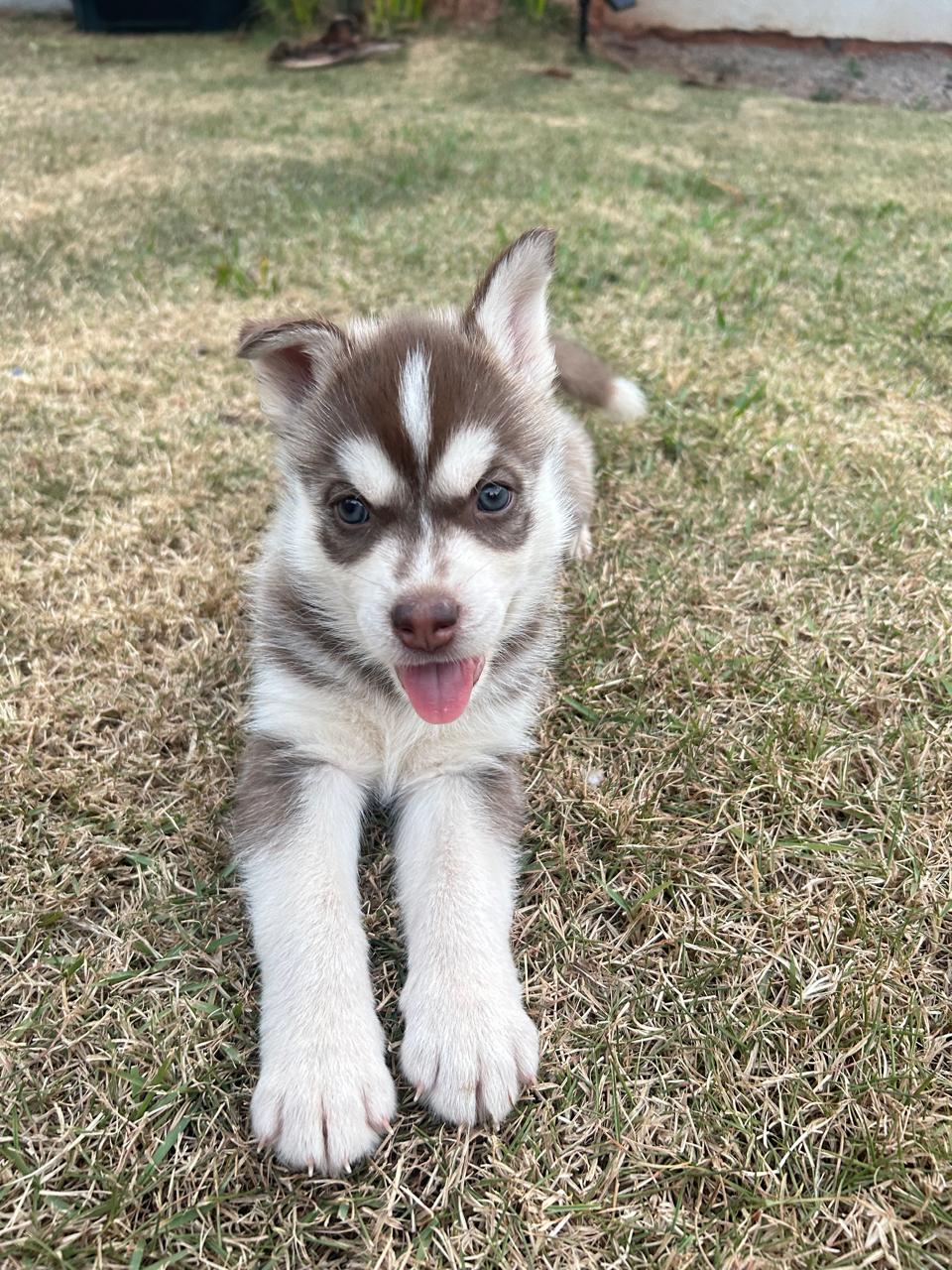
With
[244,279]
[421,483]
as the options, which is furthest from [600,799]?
[244,279]

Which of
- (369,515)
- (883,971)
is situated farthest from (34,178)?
(883,971)

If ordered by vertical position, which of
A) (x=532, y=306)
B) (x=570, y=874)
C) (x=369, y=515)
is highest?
(x=532, y=306)

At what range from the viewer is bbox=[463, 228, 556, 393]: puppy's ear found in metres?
2.53

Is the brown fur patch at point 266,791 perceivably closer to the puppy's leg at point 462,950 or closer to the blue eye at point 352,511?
the puppy's leg at point 462,950

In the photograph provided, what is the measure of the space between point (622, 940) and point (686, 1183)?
0.53 metres

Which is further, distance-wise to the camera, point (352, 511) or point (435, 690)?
point (352, 511)

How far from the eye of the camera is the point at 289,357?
260 centimetres

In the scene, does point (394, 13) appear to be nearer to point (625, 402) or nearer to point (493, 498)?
point (625, 402)

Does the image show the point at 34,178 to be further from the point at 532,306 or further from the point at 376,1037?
the point at 376,1037

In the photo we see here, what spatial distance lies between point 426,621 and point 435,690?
0.84 feet

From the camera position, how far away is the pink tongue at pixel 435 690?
7.18 ft

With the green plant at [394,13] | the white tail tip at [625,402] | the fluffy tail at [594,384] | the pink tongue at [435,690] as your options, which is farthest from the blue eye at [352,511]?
the green plant at [394,13]

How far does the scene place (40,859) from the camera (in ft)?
7.14

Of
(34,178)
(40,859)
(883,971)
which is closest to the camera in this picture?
(883,971)
